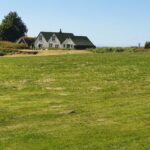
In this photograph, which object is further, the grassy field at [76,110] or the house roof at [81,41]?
the house roof at [81,41]

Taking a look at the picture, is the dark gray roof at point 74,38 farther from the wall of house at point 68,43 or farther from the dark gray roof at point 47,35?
the wall of house at point 68,43

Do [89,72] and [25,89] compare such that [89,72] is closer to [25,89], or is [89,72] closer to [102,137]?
[25,89]

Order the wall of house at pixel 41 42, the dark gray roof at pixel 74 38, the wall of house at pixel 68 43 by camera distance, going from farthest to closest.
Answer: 1. the wall of house at pixel 41 42
2. the dark gray roof at pixel 74 38
3. the wall of house at pixel 68 43

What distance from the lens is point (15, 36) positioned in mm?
120312

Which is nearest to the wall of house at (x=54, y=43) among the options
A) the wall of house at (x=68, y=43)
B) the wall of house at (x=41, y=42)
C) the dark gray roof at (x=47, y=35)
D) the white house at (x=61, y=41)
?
the white house at (x=61, y=41)

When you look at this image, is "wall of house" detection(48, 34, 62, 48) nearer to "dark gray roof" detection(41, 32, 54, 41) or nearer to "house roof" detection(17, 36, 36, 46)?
"dark gray roof" detection(41, 32, 54, 41)

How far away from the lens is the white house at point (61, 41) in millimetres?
107312

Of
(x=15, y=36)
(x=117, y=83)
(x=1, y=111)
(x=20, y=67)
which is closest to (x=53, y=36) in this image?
(x=15, y=36)

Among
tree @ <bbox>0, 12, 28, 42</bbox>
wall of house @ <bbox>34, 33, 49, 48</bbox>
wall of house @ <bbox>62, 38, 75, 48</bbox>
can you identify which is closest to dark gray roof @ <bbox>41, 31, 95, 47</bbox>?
wall of house @ <bbox>62, 38, 75, 48</bbox>

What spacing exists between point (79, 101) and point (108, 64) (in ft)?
55.9

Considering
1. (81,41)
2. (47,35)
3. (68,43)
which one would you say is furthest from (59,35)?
(81,41)

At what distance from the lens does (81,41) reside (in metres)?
109

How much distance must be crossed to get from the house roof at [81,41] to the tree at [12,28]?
1702 centimetres

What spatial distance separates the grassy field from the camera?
1273 cm
